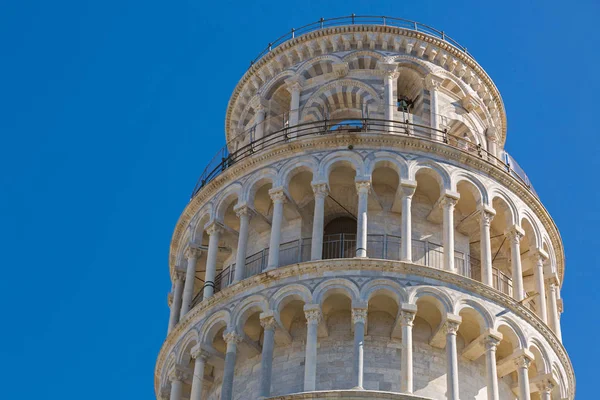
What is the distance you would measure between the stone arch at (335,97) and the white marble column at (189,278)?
18.4 feet

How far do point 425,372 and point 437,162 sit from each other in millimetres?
6641

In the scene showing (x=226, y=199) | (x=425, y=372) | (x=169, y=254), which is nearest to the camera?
(x=425, y=372)

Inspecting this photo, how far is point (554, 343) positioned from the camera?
36062mm

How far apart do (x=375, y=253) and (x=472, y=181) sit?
376 centimetres

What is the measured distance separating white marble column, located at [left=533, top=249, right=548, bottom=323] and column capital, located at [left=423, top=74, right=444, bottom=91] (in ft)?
21.9

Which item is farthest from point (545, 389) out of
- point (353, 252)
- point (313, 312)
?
point (313, 312)

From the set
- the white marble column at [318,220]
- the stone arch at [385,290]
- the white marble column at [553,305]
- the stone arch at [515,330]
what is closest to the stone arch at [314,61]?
the white marble column at [318,220]

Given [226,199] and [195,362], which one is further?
[226,199]

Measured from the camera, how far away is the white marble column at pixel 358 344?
32281 mm

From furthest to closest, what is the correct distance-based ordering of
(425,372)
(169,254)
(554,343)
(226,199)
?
(169,254) → (226,199) → (554,343) → (425,372)

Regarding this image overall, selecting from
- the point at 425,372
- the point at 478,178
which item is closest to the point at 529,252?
the point at 478,178

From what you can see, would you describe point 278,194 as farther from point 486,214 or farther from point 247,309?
point 486,214

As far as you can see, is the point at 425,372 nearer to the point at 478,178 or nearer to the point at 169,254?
the point at 478,178

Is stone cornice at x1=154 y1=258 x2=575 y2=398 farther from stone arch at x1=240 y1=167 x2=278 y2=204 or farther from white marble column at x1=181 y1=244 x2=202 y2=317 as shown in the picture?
stone arch at x1=240 y1=167 x2=278 y2=204
